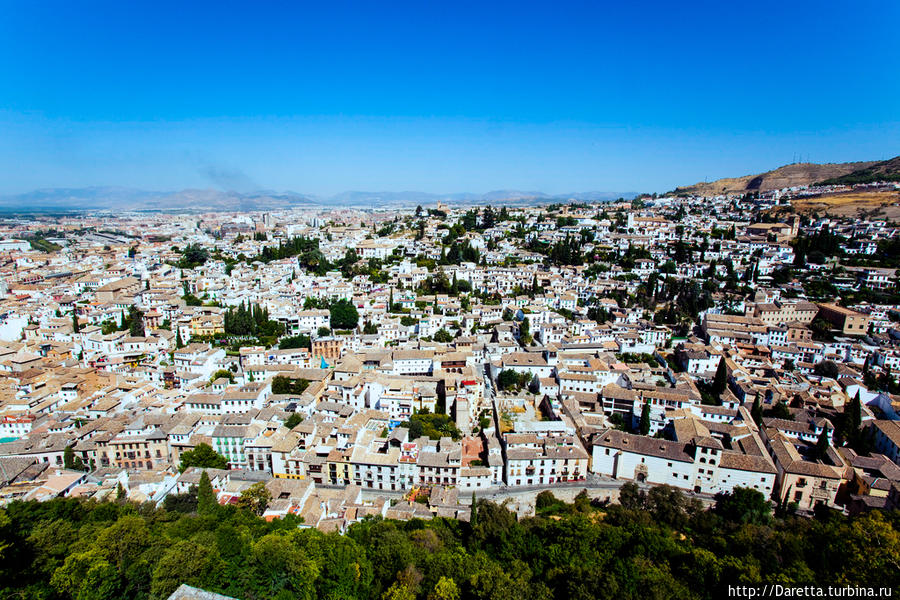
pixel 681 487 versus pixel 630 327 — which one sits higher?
pixel 630 327

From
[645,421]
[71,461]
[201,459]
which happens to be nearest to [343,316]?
[201,459]

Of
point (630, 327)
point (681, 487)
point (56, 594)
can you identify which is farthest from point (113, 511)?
point (630, 327)

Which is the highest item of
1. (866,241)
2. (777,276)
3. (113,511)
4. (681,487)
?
(866,241)

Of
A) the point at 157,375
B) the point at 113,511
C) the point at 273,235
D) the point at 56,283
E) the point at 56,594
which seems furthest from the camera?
the point at 273,235

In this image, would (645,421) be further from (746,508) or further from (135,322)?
(135,322)

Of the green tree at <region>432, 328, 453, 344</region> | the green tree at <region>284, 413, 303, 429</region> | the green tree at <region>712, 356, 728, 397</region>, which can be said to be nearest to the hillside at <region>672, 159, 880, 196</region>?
the green tree at <region>712, 356, 728, 397</region>

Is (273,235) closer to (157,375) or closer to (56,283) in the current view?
(56,283)

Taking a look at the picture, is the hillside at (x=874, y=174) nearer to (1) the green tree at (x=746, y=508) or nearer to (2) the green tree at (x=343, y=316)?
(1) the green tree at (x=746, y=508)
